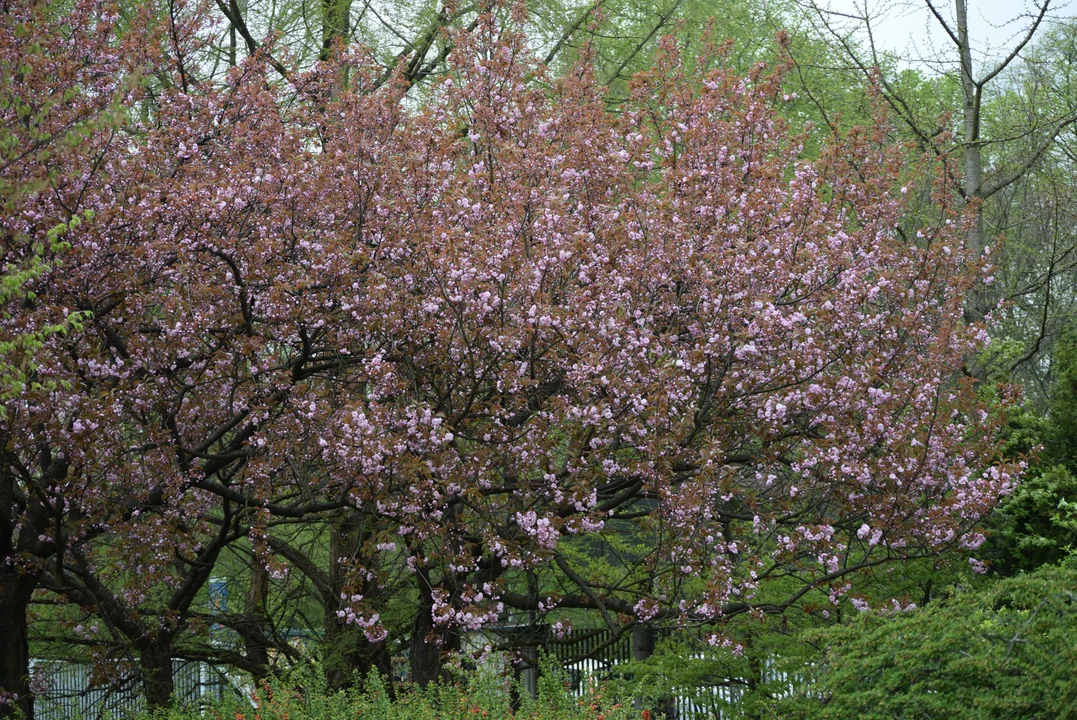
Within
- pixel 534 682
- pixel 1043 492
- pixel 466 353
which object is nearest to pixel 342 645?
pixel 466 353

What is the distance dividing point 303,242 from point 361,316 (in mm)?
701

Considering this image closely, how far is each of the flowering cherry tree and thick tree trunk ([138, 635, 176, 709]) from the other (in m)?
0.45

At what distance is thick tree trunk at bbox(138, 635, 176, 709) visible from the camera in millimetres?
10414

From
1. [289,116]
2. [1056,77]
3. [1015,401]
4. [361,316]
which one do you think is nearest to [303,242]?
[361,316]

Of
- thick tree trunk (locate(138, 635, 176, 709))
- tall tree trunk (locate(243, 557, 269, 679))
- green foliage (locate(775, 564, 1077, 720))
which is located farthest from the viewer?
tall tree trunk (locate(243, 557, 269, 679))

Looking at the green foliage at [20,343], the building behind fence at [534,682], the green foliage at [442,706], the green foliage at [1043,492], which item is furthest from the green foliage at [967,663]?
the green foliage at [20,343]

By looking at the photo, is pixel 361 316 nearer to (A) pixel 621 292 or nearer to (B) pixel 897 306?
(A) pixel 621 292

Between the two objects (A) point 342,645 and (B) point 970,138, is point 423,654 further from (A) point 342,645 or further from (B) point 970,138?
(B) point 970,138

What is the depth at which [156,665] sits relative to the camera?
1068 centimetres

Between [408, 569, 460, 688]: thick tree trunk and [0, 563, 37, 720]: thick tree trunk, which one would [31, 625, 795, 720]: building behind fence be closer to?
[0, 563, 37, 720]: thick tree trunk

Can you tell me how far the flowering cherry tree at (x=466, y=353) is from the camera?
845 cm

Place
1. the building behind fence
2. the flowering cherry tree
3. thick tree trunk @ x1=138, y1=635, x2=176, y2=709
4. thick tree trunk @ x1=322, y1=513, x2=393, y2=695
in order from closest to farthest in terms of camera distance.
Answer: the flowering cherry tree, the building behind fence, thick tree trunk @ x1=138, y1=635, x2=176, y2=709, thick tree trunk @ x1=322, y1=513, x2=393, y2=695

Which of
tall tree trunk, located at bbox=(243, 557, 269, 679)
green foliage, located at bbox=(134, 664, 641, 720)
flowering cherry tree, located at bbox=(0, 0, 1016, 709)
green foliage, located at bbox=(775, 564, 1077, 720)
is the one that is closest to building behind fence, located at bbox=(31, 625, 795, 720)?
green foliage, located at bbox=(134, 664, 641, 720)

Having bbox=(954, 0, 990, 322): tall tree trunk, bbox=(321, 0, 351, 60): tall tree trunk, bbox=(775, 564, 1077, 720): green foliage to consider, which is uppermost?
bbox=(321, 0, 351, 60): tall tree trunk
